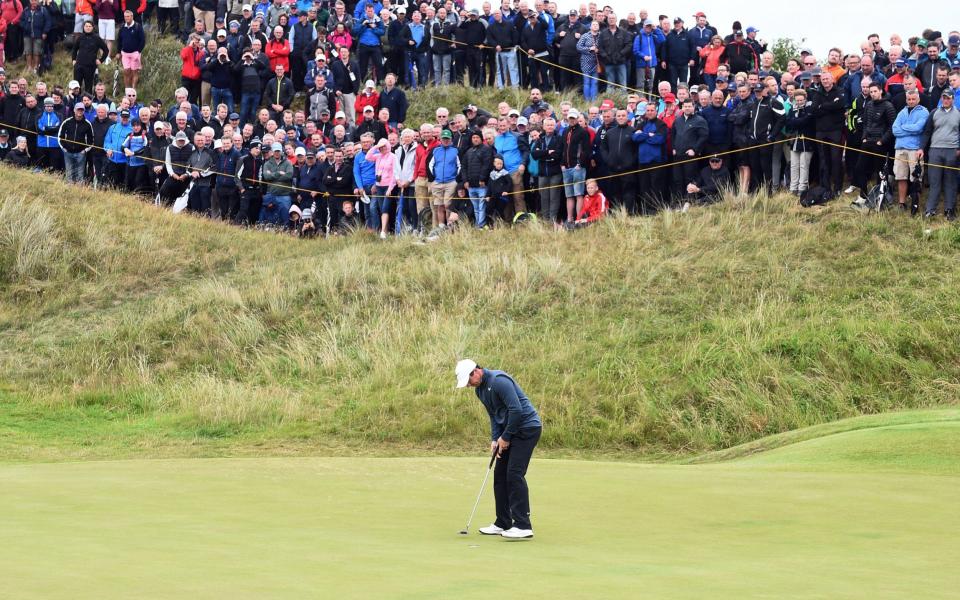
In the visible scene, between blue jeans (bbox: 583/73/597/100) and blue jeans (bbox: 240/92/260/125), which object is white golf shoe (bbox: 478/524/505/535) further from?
blue jeans (bbox: 240/92/260/125)

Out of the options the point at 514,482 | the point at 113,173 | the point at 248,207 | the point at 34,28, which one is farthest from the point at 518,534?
the point at 34,28

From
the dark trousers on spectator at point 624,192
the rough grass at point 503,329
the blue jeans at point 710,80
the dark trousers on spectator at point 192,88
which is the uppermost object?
the blue jeans at point 710,80

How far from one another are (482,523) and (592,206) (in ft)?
50.4

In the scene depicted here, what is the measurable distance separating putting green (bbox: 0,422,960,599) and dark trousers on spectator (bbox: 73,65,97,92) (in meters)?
21.3

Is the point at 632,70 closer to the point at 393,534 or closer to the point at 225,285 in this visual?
the point at 225,285

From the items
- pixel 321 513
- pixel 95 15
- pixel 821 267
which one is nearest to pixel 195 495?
pixel 321 513

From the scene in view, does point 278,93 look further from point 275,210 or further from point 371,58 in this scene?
point 275,210

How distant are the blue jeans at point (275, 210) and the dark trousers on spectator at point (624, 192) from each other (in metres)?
8.02

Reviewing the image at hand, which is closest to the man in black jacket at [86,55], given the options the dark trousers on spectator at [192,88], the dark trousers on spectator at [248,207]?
the dark trousers on spectator at [192,88]

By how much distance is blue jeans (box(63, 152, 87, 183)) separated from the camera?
31.2m

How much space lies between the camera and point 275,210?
30891mm

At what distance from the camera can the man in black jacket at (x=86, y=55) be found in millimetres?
35375

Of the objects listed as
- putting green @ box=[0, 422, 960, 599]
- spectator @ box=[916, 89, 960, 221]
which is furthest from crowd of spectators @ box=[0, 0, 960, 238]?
putting green @ box=[0, 422, 960, 599]

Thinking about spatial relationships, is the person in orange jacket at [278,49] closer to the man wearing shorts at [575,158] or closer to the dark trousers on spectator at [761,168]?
the man wearing shorts at [575,158]
